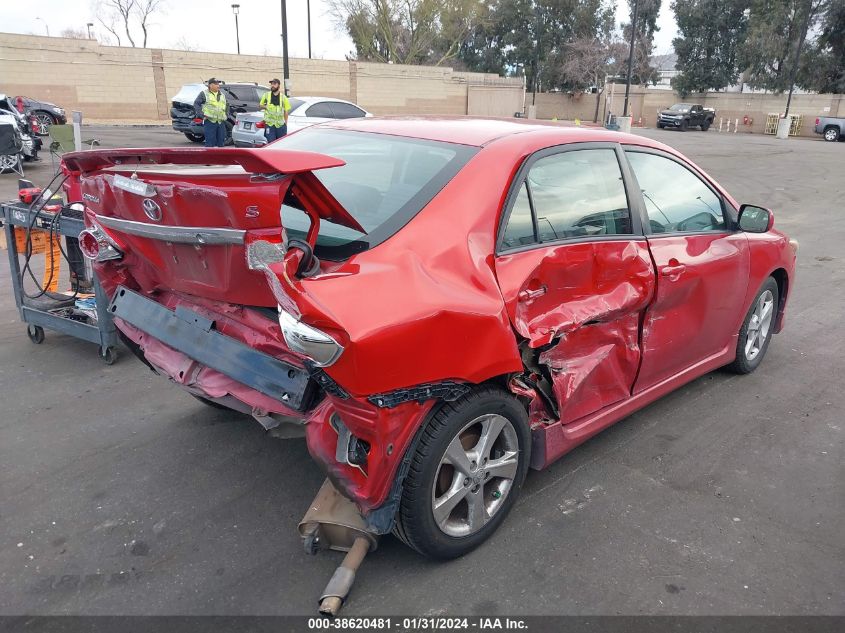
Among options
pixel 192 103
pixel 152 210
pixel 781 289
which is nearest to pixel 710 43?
pixel 192 103

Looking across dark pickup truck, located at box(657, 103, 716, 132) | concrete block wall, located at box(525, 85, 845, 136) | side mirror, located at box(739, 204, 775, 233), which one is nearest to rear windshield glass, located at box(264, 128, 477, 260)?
side mirror, located at box(739, 204, 775, 233)

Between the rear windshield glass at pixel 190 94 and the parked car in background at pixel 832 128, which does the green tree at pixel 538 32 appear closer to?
the parked car in background at pixel 832 128

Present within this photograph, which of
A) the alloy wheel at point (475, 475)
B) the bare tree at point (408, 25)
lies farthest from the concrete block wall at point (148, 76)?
the alloy wheel at point (475, 475)

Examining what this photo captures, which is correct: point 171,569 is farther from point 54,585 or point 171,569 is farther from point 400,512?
point 400,512

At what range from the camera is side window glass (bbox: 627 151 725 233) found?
3.54 m

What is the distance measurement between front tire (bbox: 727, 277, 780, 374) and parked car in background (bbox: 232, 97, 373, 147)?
1285cm

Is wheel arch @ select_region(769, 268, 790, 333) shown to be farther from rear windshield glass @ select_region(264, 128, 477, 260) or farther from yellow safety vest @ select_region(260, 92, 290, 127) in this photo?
yellow safety vest @ select_region(260, 92, 290, 127)

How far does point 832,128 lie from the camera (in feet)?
110

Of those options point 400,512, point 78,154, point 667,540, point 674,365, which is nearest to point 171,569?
point 400,512

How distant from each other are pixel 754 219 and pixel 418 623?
10.1 feet

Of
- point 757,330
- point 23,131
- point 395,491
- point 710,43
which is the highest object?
point 710,43

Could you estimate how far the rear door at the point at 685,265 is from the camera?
3.49 m

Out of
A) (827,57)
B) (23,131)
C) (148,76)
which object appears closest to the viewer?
(23,131)

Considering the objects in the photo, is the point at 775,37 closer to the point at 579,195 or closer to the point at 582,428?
the point at 579,195
